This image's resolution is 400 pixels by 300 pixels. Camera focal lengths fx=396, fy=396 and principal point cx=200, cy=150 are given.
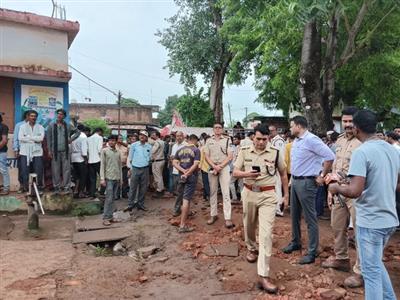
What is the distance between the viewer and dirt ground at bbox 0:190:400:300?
15.3 feet

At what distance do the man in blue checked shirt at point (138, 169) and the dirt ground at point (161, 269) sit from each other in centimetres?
150

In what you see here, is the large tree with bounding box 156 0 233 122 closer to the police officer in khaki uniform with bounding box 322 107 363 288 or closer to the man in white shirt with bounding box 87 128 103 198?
the man in white shirt with bounding box 87 128 103 198

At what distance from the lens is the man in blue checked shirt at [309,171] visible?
522 centimetres

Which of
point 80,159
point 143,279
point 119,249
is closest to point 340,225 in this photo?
point 143,279

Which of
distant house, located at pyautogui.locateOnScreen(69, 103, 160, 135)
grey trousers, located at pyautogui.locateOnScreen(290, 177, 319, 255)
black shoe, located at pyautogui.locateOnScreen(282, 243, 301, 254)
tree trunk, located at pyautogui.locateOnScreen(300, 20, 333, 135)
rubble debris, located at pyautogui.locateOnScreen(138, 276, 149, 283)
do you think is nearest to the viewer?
rubble debris, located at pyautogui.locateOnScreen(138, 276, 149, 283)

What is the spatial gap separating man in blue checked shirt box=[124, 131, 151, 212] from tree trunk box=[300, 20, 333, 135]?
4.48 meters

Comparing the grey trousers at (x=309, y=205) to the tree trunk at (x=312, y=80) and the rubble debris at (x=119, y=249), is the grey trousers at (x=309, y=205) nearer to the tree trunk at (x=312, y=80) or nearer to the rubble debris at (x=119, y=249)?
the rubble debris at (x=119, y=249)

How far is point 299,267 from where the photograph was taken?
5.11 metres

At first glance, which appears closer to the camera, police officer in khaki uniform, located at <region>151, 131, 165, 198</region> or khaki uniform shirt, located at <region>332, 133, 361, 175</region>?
khaki uniform shirt, located at <region>332, 133, 361, 175</region>

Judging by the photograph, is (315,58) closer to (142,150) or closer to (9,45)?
(142,150)

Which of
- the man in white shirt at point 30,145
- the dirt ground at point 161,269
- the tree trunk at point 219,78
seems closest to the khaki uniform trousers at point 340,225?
the dirt ground at point 161,269

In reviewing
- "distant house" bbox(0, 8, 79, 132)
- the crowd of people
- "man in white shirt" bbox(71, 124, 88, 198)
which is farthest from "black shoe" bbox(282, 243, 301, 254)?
"distant house" bbox(0, 8, 79, 132)

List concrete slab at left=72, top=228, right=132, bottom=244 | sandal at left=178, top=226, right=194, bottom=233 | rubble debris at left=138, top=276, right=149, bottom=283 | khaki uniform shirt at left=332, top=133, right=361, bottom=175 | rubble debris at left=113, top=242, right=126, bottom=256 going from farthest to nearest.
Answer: sandal at left=178, top=226, right=194, bottom=233, concrete slab at left=72, top=228, right=132, bottom=244, rubble debris at left=113, top=242, right=126, bottom=256, rubble debris at left=138, top=276, right=149, bottom=283, khaki uniform shirt at left=332, top=133, right=361, bottom=175

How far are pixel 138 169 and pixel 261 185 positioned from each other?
4.44m
